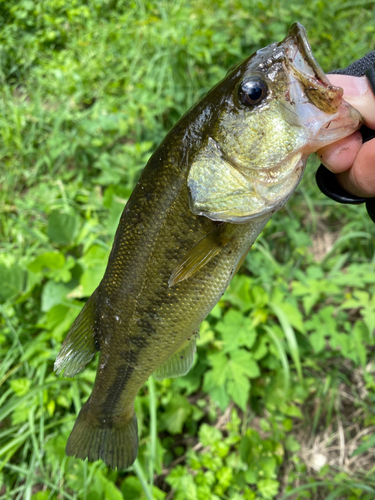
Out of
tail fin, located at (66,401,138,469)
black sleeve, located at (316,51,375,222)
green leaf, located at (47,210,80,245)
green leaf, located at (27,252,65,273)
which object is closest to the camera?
black sleeve, located at (316,51,375,222)

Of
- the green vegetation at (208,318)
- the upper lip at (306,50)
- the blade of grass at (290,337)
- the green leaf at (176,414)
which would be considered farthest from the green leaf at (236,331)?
the upper lip at (306,50)

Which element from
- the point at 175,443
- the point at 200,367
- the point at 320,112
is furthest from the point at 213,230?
the point at 175,443

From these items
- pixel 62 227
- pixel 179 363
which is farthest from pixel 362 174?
pixel 62 227

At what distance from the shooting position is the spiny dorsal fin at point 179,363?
128 cm

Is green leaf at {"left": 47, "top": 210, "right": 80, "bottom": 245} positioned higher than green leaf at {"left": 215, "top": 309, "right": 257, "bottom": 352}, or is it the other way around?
green leaf at {"left": 47, "top": 210, "right": 80, "bottom": 245}

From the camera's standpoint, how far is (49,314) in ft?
6.13

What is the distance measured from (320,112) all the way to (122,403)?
1.28m

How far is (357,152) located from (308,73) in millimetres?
301

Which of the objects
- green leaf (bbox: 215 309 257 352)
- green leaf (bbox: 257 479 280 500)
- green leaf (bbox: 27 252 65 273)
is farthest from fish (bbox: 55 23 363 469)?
green leaf (bbox: 27 252 65 273)

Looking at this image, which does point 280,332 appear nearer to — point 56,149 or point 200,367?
point 200,367

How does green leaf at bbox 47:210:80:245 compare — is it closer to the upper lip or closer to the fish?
the fish

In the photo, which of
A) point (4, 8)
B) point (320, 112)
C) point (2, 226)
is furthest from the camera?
point (4, 8)

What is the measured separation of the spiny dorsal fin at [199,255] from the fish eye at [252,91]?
39cm

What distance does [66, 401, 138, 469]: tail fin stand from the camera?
1256 mm
